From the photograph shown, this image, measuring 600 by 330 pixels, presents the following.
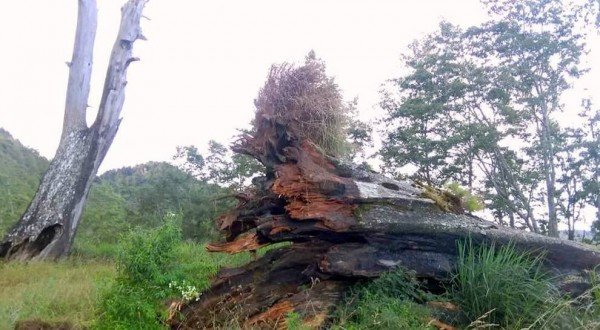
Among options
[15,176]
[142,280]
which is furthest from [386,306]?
[15,176]

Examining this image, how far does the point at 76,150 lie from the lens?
490 inches

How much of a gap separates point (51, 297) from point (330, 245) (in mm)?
3439

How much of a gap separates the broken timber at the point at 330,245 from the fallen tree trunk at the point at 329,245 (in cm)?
1

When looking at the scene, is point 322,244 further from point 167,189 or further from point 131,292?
point 167,189

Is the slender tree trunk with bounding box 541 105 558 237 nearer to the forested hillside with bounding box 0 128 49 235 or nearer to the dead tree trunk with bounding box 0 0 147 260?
the dead tree trunk with bounding box 0 0 147 260

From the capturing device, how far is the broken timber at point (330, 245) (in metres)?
5.32

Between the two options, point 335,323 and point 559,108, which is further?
point 559,108

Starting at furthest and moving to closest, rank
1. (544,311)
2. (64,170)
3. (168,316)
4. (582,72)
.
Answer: (582,72) < (64,170) < (168,316) < (544,311)

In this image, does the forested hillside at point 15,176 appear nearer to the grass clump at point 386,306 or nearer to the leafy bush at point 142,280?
the leafy bush at point 142,280

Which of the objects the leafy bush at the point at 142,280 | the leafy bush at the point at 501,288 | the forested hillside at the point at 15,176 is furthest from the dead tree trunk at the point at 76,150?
the leafy bush at the point at 501,288

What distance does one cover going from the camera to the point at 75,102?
1293 cm

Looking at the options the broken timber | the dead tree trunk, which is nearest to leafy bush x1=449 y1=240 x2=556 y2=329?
the broken timber

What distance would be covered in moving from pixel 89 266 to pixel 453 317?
7445mm

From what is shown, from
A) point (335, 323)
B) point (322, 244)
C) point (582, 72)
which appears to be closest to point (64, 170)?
point (322, 244)
